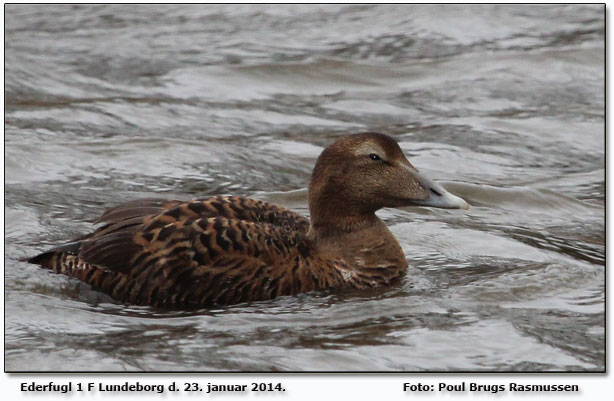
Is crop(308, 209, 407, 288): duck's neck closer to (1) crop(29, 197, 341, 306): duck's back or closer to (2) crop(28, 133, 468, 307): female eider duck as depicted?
(2) crop(28, 133, 468, 307): female eider duck

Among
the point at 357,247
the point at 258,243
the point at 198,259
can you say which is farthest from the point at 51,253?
the point at 357,247

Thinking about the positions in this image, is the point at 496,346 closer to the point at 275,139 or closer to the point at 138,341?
the point at 138,341

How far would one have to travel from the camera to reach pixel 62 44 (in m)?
13.0

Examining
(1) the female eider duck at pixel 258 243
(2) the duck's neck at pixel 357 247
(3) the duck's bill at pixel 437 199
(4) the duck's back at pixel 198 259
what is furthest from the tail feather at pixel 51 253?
(3) the duck's bill at pixel 437 199

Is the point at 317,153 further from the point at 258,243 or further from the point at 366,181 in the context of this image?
the point at 258,243

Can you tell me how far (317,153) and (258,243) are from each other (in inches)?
143

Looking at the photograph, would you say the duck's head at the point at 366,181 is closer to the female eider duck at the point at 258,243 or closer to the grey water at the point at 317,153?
the female eider duck at the point at 258,243

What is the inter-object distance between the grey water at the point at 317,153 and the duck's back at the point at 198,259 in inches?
3.8

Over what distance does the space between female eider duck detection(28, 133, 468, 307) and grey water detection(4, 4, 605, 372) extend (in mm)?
116

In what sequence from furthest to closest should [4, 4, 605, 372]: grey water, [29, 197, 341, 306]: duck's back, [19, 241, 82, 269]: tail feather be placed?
[19, 241, 82, 269]: tail feather < [29, 197, 341, 306]: duck's back < [4, 4, 605, 372]: grey water

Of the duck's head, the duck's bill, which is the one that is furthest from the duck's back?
the duck's bill

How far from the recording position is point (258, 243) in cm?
664

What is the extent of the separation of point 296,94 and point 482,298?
216 inches

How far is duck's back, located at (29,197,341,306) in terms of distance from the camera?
6.61 m
